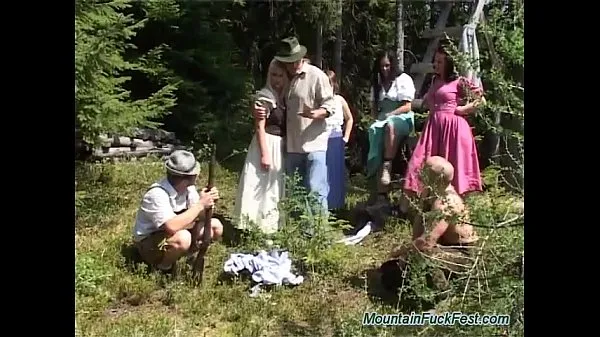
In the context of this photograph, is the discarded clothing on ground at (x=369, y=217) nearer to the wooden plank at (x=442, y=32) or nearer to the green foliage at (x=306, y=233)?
the green foliage at (x=306, y=233)

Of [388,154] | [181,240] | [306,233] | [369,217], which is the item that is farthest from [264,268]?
[388,154]

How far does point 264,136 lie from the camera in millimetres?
3203

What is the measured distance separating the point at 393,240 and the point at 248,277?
592mm

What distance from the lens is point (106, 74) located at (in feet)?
10.3

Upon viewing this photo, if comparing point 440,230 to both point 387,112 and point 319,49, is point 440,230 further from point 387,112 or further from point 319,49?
point 319,49

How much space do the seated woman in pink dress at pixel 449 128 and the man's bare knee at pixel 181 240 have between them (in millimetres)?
882

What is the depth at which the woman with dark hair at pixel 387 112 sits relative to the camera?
3193 mm

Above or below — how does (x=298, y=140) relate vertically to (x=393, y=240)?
above

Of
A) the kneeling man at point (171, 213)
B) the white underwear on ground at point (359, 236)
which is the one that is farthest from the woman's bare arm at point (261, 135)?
the white underwear on ground at point (359, 236)

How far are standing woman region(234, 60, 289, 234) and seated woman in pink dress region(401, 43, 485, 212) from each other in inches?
20.6
